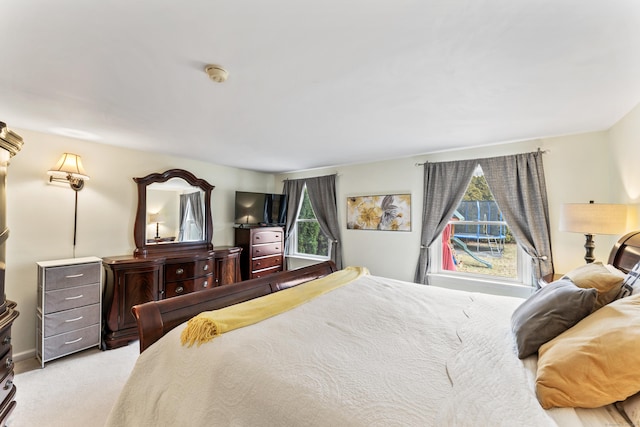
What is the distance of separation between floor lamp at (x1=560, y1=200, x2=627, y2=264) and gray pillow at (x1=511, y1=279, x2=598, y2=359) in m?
1.28

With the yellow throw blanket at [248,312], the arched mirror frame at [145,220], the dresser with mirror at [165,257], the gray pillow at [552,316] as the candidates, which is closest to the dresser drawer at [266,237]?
the dresser with mirror at [165,257]

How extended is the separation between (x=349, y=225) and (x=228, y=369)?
11.0ft

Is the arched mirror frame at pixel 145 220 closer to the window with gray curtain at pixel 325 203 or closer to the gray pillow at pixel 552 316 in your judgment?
the window with gray curtain at pixel 325 203

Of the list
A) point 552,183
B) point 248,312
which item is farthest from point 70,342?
point 552,183

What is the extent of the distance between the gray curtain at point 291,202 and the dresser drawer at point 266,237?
261 mm

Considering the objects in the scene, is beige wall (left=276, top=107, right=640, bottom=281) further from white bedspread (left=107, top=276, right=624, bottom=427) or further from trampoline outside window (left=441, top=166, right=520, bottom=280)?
white bedspread (left=107, top=276, right=624, bottom=427)

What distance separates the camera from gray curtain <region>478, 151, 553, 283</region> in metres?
2.89

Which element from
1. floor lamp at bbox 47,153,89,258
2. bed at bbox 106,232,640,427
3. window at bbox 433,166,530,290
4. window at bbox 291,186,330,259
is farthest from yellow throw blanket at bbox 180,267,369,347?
floor lamp at bbox 47,153,89,258

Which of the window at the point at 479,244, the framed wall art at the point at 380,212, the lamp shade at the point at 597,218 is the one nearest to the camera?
the lamp shade at the point at 597,218

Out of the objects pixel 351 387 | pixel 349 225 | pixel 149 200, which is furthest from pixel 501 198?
pixel 149 200

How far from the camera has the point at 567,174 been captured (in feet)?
9.35

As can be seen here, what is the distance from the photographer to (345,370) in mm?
1170

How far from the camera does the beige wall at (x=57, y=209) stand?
2.72 m

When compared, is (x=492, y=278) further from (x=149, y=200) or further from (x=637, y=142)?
(x=149, y=200)
